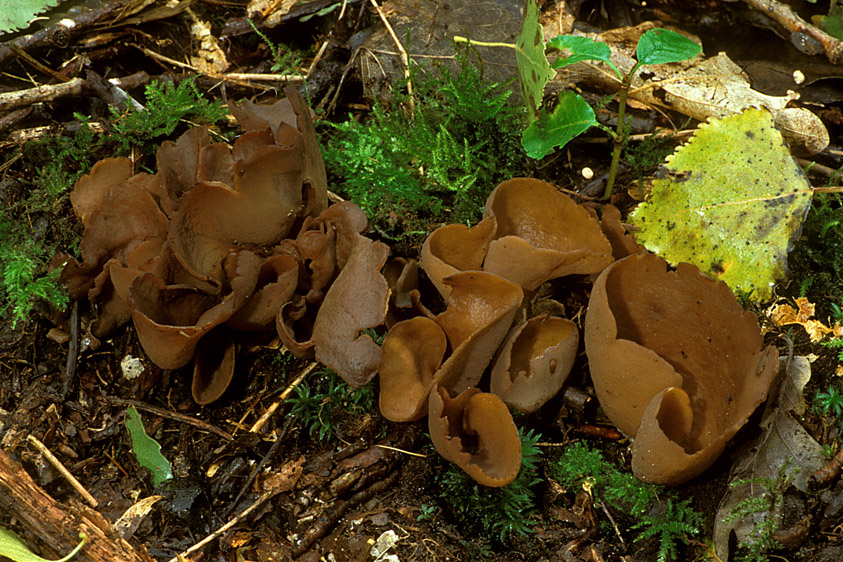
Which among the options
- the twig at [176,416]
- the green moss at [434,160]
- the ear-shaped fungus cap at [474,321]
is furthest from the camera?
the green moss at [434,160]

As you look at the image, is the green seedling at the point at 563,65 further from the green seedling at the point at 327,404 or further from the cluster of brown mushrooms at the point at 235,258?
the green seedling at the point at 327,404

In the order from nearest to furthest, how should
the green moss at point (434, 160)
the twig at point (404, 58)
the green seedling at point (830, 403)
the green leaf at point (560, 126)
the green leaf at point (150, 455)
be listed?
the green seedling at point (830, 403), the green leaf at point (150, 455), the green leaf at point (560, 126), the green moss at point (434, 160), the twig at point (404, 58)

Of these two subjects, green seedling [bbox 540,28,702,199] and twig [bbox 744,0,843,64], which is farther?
twig [bbox 744,0,843,64]

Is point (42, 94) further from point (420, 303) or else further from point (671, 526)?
point (671, 526)

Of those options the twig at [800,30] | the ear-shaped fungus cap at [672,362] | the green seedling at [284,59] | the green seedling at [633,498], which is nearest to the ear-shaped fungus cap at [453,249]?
the ear-shaped fungus cap at [672,362]

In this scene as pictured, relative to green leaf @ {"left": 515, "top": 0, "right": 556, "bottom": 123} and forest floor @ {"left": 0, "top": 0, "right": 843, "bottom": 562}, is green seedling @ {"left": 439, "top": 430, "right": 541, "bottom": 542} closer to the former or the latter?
forest floor @ {"left": 0, "top": 0, "right": 843, "bottom": 562}

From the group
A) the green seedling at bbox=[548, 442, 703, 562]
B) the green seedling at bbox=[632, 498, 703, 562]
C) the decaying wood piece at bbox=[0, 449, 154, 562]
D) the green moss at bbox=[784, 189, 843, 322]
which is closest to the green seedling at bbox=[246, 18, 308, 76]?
the decaying wood piece at bbox=[0, 449, 154, 562]
